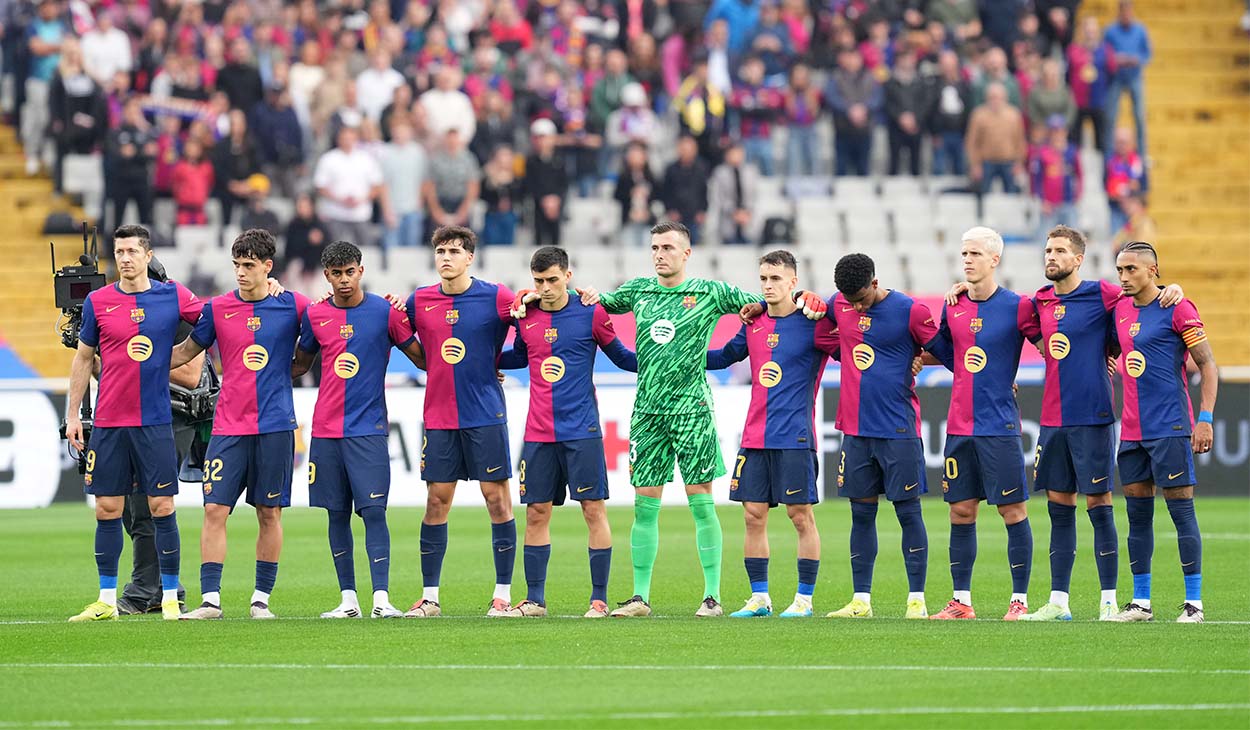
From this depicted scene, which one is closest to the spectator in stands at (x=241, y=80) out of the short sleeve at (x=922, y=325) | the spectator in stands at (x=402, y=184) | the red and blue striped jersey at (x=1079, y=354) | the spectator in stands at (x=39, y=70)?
the spectator in stands at (x=402, y=184)

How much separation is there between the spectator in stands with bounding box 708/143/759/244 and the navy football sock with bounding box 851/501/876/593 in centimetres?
1475

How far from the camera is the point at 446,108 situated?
86.8 feet

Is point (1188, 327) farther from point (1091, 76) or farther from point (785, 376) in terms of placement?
point (1091, 76)

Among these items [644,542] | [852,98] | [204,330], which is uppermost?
[852,98]

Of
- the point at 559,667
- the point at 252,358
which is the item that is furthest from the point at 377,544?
the point at 559,667

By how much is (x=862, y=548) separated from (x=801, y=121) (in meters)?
16.3

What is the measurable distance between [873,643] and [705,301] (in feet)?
9.12

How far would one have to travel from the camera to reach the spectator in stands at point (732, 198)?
2658 cm

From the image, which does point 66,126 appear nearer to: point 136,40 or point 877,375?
point 136,40

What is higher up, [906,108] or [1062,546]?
[906,108]

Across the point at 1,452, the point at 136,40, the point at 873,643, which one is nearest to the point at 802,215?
the point at 136,40

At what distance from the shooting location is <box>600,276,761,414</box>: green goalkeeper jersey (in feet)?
40.3

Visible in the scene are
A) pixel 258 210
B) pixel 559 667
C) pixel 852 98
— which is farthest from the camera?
pixel 852 98

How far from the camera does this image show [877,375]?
12.1 meters
